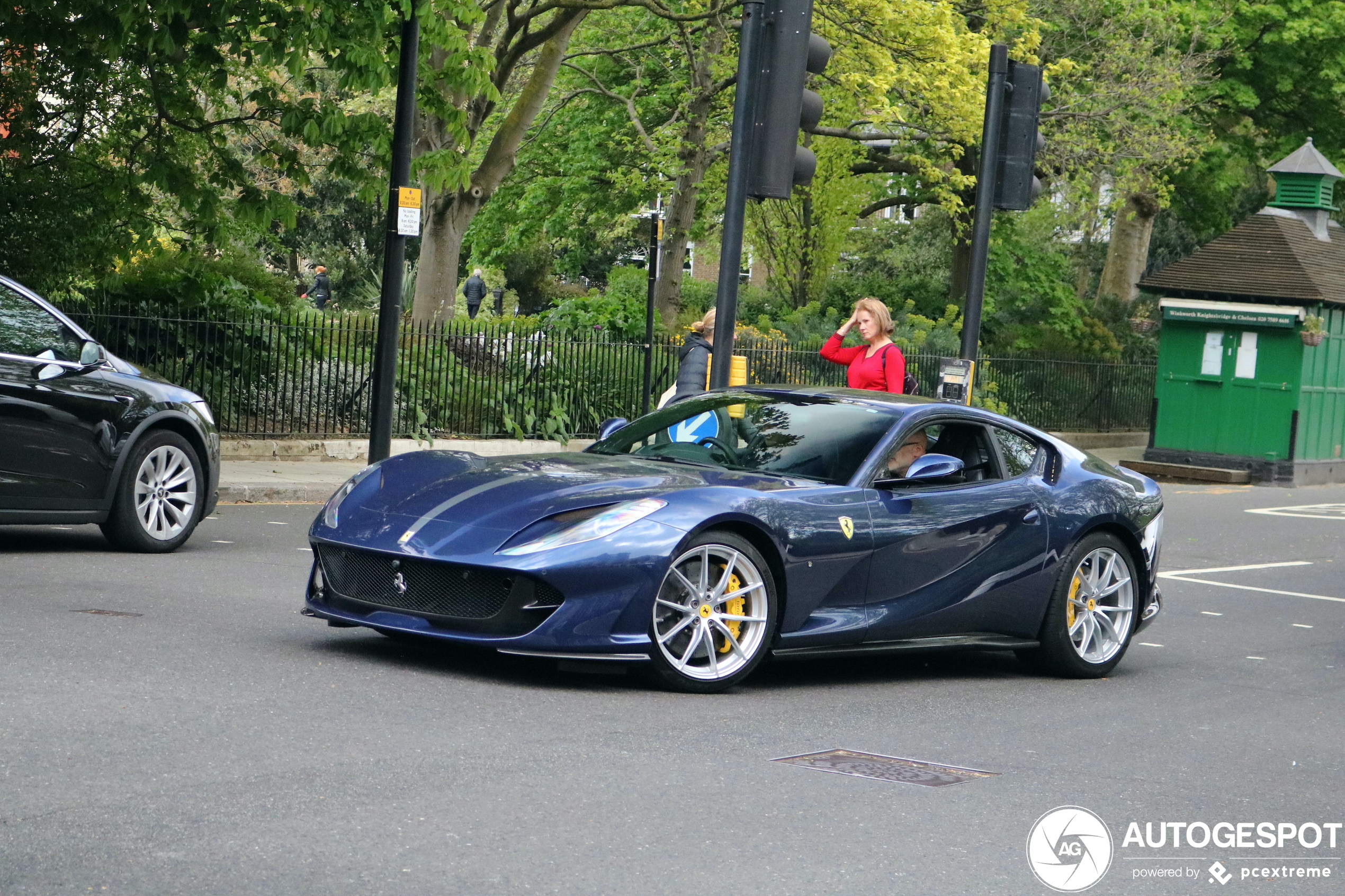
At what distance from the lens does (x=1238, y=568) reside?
1495cm

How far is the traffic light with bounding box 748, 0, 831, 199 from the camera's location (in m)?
11.6

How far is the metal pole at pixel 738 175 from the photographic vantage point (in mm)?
11773

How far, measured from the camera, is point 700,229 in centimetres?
3862

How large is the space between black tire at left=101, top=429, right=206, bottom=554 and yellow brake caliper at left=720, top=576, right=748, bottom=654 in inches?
187

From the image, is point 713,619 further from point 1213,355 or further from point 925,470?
point 1213,355

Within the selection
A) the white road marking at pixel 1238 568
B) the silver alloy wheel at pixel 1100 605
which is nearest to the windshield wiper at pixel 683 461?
the silver alloy wheel at pixel 1100 605

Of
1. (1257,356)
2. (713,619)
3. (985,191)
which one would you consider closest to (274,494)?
(985,191)

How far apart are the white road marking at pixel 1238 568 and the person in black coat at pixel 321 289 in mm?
25965

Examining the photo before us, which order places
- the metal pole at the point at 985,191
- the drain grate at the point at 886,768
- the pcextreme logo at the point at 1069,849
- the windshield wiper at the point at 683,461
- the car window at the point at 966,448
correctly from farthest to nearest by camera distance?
the metal pole at the point at 985,191, the car window at the point at 966,448, the windshield wiper at the point at 683,461, the drain grate at the point at 886,768, the pcextreme logo at the point at 1069,849

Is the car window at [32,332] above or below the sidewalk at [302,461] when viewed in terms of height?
above

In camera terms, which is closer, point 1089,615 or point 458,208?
point 1089,615

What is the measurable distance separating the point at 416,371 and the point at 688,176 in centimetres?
979

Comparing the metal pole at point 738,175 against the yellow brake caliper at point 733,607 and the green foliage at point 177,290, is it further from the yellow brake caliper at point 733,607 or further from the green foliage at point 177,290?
the green foliage at point 177,290

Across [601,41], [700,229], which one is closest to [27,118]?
[601,41]
